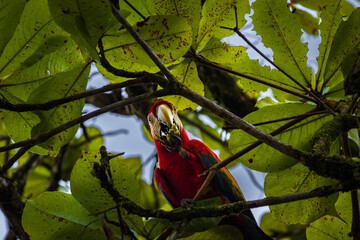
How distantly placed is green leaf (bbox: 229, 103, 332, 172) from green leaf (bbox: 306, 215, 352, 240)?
0.24 metres

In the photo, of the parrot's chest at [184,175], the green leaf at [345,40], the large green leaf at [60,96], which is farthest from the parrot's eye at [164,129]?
the green leaf at [345,40]

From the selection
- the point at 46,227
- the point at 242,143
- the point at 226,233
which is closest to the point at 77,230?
the point at 46,227

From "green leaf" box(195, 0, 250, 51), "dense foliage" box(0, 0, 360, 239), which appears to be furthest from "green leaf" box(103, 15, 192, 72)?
"green leaf" box(195, 0, 250, 51)

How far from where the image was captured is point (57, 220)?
132 cm

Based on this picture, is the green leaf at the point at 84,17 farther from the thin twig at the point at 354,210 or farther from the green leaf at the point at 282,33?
the thin twig at the point at 354,210

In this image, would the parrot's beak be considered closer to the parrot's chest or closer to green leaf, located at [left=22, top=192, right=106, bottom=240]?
the parrot's chest

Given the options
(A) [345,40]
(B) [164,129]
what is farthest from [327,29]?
(B) [164,129]

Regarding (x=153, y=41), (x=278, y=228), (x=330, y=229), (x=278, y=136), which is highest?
(x=153, y=41)

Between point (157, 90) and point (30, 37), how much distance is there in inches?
19.0

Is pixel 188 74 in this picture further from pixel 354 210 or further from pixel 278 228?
pixel 278 228

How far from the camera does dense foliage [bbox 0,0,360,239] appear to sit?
3.57 feet

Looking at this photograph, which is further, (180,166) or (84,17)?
(180,166)

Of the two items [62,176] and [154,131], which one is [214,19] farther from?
[62,176]

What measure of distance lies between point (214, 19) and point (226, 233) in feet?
2.36
